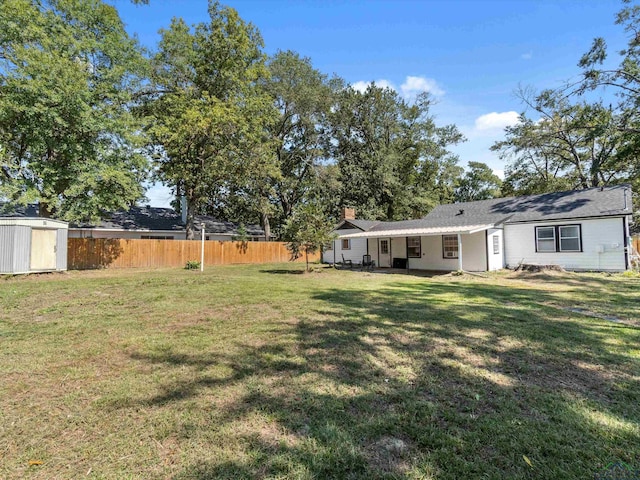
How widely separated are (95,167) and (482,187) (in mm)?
41525

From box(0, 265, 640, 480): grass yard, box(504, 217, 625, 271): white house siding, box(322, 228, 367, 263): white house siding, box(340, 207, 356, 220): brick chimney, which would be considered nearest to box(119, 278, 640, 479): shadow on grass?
box(0, 265, 640, 480): grass yard

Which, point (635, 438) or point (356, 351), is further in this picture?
point (356, 351)

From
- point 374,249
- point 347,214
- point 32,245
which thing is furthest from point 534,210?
point 32,245

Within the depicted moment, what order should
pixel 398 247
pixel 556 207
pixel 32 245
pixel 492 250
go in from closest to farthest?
pixel 32 245
pixel 492 250
pixel 556 207
pixel 398 247

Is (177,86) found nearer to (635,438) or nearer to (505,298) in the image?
(505,298)

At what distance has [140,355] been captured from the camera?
13.6ft

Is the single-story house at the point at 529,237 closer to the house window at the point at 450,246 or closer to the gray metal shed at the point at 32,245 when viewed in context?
the house window at the point at 450,246

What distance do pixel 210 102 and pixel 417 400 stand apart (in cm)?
2175

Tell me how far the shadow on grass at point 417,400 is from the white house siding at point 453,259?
1073 cm

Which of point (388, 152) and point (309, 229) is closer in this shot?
point (309, 229)

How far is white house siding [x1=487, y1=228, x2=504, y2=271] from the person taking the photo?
15.7 metres

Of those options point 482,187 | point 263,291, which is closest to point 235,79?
point 263,291

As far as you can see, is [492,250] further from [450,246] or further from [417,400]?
[417,400]

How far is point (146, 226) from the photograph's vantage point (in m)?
24.3
